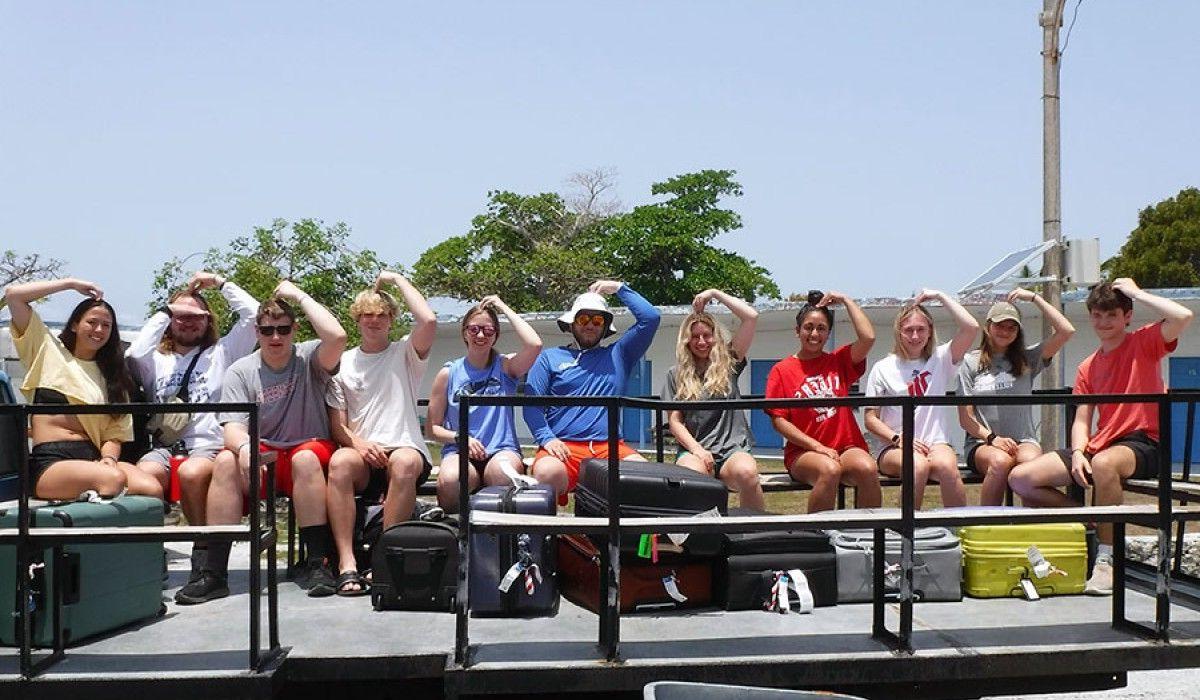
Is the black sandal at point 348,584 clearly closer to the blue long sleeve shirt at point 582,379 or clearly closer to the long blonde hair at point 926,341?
the blue long sleeve shirt at point 582,379

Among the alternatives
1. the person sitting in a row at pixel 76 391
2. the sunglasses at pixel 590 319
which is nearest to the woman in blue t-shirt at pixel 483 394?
the sunglasses at pixel 590 319

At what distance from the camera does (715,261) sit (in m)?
43.8

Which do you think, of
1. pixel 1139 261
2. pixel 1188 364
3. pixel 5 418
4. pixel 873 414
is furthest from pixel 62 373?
pixel 1139 261

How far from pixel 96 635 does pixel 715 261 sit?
4047 cm

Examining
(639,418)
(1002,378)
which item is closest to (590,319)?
(1002,378)

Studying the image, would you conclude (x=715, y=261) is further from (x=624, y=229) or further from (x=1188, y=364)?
(x=1188, y=364)

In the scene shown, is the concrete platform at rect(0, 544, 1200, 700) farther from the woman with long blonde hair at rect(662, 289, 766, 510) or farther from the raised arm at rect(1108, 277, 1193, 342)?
the raised arm at rect(1108, 277, 1193, 342)

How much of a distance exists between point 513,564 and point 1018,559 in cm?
204

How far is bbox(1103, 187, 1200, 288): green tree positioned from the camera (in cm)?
3931

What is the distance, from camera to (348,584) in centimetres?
468

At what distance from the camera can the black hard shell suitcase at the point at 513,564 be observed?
171 inches

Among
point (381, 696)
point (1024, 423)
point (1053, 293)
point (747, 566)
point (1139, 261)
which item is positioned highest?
point (1139, 261)

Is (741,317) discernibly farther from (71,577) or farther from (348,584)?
(71,577)

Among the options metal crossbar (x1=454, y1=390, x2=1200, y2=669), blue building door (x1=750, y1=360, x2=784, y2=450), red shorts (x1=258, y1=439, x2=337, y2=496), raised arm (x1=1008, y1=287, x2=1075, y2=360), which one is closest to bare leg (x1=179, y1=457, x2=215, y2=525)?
red shorts (x1=258, y1=439, x2=337, y2=496)
